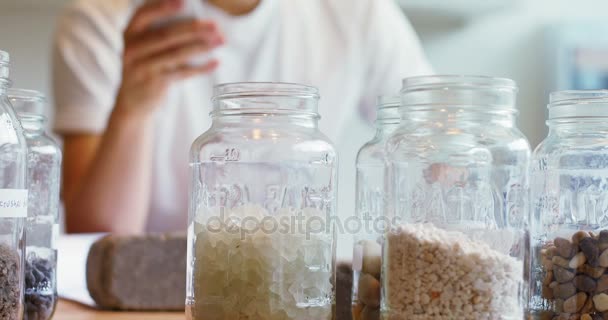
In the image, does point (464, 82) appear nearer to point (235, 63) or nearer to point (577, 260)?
point (577, 260)

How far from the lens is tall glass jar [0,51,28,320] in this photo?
483mm

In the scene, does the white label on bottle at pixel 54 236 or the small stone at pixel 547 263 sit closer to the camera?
the small stone at pixel 547 263

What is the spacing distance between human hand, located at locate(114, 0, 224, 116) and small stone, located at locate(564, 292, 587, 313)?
0.80 metres

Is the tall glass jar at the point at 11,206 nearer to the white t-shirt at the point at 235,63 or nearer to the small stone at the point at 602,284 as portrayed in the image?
the small stone at the point at 602,284

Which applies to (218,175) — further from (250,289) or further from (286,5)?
(286,5)

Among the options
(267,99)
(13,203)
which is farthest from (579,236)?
(13,203)

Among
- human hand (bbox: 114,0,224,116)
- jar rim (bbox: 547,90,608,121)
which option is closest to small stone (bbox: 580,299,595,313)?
jar rim (bbox: 547,90,608,121)

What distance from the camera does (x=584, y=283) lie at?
1.59ft

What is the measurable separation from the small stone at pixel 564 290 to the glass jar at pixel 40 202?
39 cm

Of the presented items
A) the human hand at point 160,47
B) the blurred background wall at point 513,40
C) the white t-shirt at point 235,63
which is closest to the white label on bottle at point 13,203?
the human hand at point 160,47

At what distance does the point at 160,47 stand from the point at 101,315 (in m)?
0.58

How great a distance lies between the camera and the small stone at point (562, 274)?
491mm

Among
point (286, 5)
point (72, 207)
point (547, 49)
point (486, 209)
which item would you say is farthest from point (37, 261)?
point (547, 49)

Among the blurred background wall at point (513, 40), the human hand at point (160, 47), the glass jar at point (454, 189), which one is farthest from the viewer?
the blurred background wall at point (513, 40)
